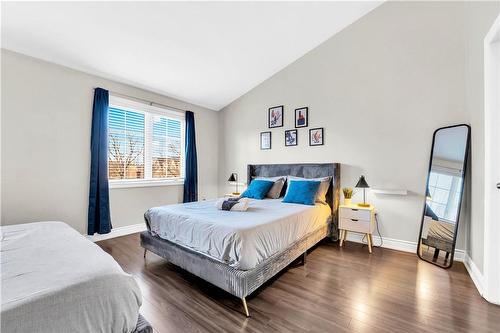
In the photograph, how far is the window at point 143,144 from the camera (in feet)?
12.1

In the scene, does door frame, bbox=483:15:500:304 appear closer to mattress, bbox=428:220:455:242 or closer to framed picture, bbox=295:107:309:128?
mattress, bbox=428:220:455:242

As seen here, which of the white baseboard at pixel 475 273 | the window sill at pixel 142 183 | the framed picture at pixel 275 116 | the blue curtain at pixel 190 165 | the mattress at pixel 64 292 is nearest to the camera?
the mattress at pixel 64 292

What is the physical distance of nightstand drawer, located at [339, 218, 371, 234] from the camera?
300cm

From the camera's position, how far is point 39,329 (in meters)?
0.90

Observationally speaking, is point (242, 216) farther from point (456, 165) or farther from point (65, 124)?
point (65, 124)

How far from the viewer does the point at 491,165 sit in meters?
1.89

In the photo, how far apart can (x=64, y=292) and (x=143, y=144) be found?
3430 mm

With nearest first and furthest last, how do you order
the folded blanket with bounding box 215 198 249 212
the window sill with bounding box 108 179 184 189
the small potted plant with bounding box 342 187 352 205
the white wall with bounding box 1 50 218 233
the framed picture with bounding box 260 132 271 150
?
the folded blanket with bounding box 215 198 249 212, the white wall with bounding box 1 50 218 233, the small potted plant with bounding box 342 187 352 205, the window sill with bounding box 108 179 184 189, the framed picture with bounding box 260 132 271 150

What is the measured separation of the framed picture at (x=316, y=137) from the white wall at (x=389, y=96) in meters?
0.09

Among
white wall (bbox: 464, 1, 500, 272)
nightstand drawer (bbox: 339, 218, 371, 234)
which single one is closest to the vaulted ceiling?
white wall (bbox: 464, 1, 500, 272)

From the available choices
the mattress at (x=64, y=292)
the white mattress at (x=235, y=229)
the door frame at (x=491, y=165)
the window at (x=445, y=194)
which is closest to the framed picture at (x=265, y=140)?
the white mattress at (x=235, y=229)

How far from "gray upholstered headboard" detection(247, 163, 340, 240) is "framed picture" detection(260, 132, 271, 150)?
0.38 meters

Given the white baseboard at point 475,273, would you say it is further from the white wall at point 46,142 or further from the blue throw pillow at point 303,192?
the white wall at point 46,142

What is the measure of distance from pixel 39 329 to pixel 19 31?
3244mm
